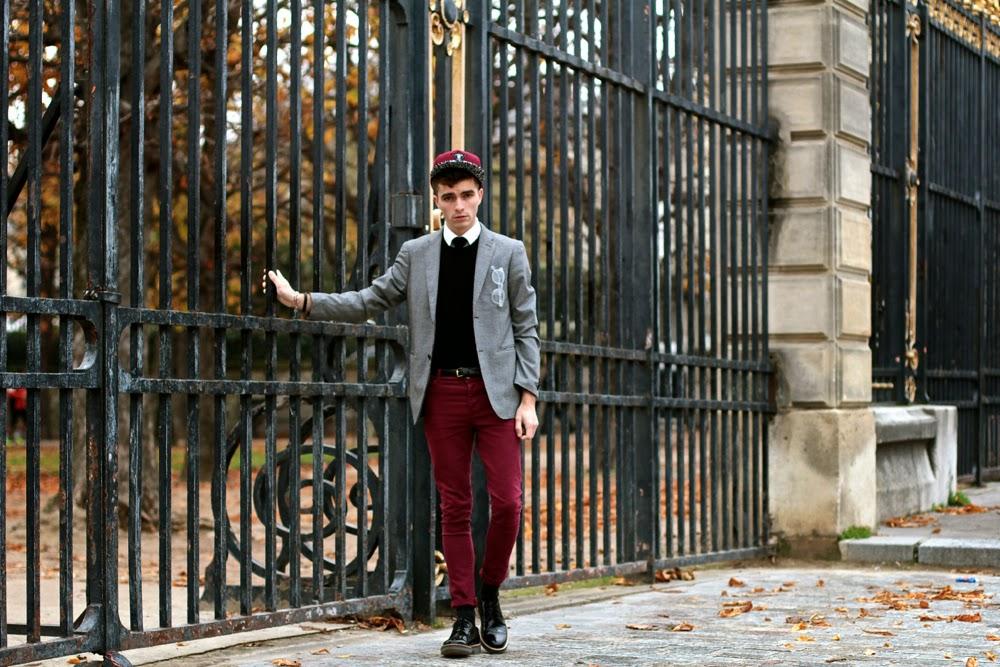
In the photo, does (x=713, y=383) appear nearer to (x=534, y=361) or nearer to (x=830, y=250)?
(x=830, y=250)

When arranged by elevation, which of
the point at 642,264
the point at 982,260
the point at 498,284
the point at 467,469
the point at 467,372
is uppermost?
the point at 982,260

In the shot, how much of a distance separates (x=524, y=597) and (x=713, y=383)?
6.78 ft

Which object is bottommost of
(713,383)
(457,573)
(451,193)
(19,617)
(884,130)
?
(19,617)

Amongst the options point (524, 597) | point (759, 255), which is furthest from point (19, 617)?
point (759, 255)

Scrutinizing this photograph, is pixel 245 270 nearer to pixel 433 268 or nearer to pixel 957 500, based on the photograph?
pixel 433 268

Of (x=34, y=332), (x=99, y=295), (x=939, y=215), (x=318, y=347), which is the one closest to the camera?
(x=34, y=332)

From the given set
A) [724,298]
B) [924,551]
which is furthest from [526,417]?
[924,551]

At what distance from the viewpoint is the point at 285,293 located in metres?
6.36

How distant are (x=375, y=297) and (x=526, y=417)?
0.79 meters

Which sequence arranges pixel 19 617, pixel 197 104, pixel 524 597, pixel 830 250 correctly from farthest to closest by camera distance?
pixel 830 250 < pixel 19 617 < pixel 524 597 < pixel 197 104

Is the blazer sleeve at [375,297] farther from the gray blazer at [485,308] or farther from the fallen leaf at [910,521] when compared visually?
the fallen leaf at [910,521]

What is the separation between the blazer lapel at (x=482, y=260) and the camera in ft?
21.4

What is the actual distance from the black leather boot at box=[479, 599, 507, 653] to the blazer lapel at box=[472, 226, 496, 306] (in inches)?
47.6

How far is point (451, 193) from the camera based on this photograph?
6.56 meters
